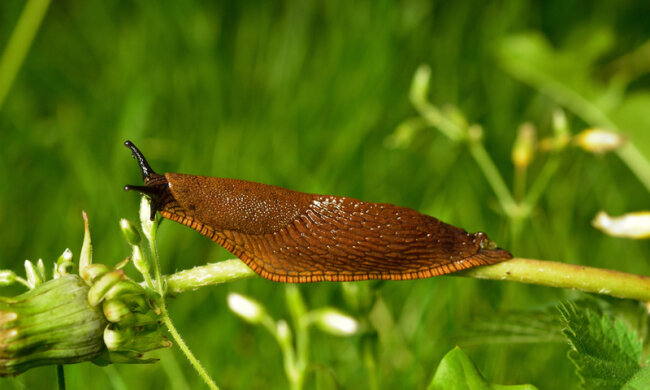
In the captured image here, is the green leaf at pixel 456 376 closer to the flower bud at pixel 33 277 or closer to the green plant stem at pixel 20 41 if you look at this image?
the flower bud at pixel 33 277

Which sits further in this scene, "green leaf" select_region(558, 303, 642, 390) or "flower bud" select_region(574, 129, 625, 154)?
"flower bud" select_region(574, 129, 625, 154)

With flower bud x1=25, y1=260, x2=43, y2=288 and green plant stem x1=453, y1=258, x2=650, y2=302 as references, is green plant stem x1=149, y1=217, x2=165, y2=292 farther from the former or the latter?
green plant stem x1=453, y1=258, x2=650, y2=302

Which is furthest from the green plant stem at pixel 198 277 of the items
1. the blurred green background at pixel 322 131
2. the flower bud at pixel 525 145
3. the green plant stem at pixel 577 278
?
the flower bud at pixel 525 145

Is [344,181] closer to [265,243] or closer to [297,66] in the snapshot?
[297,66]

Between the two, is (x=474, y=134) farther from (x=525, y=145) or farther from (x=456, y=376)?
(x=456, y=376)

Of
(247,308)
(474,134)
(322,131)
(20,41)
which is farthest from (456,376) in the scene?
(20,41)

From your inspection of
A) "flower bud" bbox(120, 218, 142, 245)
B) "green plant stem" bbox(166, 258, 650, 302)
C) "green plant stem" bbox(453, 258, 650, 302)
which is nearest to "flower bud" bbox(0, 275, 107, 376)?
"flower bud" bbox(120, 218, 142, 245)
